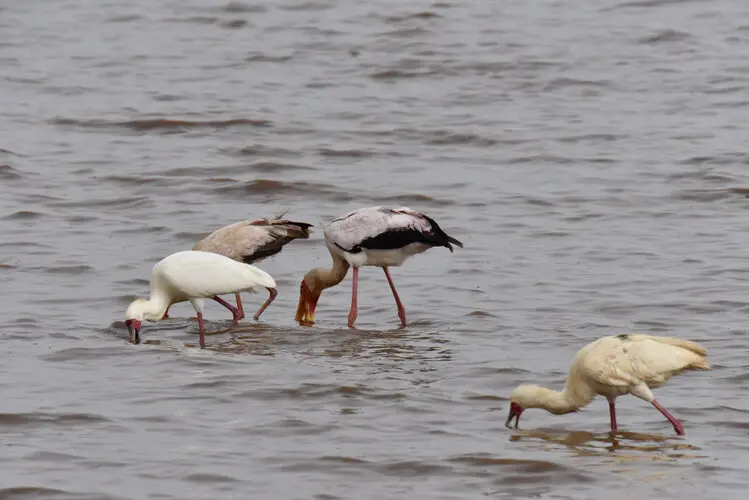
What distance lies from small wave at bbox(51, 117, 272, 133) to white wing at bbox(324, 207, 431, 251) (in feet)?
23.9

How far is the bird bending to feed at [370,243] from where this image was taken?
1170 centimetres

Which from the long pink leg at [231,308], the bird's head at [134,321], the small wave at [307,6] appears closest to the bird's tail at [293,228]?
the long pink leg at [231,308]

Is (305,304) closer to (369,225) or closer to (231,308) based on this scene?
(231,308)

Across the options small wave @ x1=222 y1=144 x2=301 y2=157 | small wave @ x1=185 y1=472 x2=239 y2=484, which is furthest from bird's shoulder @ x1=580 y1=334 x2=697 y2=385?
small wave @ x1=222 y1=144 x2=301 y2=157

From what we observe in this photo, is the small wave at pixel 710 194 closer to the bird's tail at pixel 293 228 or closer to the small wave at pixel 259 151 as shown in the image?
the small wave at pixel 259 151

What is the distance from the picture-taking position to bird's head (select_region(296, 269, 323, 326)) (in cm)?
1209

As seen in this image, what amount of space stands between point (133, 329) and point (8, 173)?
6359mm

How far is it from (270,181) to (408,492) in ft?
29.4

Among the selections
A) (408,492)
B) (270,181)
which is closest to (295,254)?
(270,181)

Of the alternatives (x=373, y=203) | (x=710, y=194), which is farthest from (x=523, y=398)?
(x=710, y=194)

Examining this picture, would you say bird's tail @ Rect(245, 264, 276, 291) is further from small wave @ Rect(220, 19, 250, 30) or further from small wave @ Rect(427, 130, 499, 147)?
small wave @ Rect(220, 19, 250, 30)

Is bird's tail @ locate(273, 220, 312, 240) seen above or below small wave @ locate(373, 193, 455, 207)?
above

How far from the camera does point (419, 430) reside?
895 cm

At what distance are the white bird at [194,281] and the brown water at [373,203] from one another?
292mm
